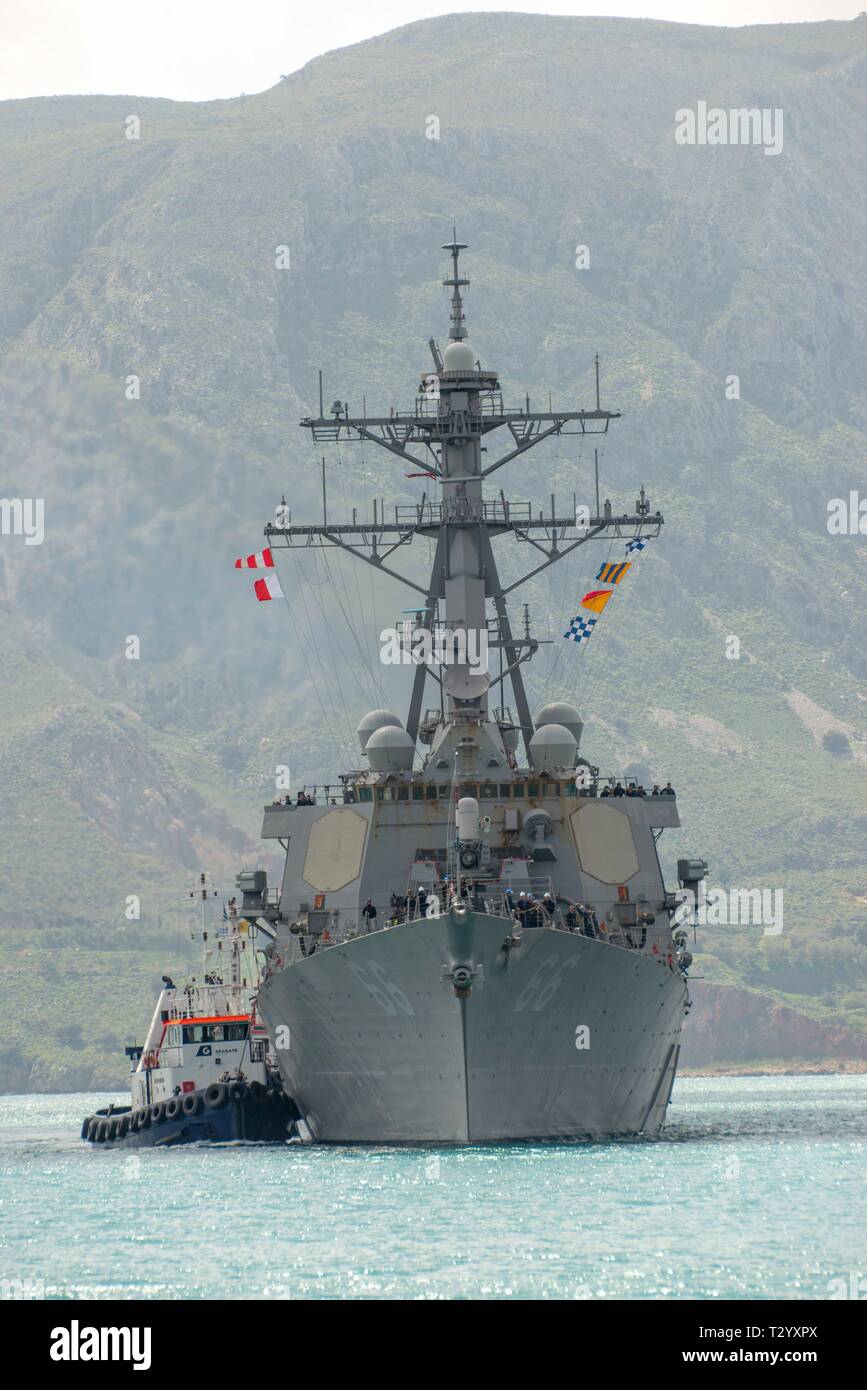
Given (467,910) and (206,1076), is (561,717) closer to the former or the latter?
(206,1076)

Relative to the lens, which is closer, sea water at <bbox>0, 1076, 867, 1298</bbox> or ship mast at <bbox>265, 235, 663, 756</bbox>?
sea water at <bbox>0, 1076, 867, 1298</bbox>

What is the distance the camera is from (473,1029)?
133 ft

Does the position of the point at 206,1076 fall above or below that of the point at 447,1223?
above

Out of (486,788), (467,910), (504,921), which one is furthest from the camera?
(486,788)

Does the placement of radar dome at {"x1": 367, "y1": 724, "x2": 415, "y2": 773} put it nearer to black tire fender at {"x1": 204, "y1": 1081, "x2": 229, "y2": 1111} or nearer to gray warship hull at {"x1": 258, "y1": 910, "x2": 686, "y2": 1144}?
gray warship hull at {"x1": 258, "y1": 910, "x2": 686, "y2": 1144}

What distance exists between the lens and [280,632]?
164500 mm

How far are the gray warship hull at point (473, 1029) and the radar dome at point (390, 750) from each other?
553cm

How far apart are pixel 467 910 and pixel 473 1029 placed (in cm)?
200

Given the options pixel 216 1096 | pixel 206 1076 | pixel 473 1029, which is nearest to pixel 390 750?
pixel 216 1096

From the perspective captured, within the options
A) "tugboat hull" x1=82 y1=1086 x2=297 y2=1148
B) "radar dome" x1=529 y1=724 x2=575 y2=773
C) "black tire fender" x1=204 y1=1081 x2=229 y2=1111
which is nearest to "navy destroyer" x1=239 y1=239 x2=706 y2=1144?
"radar dome" x1=529 y1=724 x2=575 y2=773

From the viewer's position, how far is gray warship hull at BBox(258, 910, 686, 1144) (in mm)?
40500

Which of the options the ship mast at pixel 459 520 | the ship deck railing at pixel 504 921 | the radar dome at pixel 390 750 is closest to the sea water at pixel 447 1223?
the ship deck railing at pixel 504 921

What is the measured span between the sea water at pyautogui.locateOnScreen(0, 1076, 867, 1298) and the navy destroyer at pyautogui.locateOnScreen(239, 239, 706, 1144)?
1063 mm

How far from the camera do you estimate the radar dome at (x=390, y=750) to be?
48.8m
